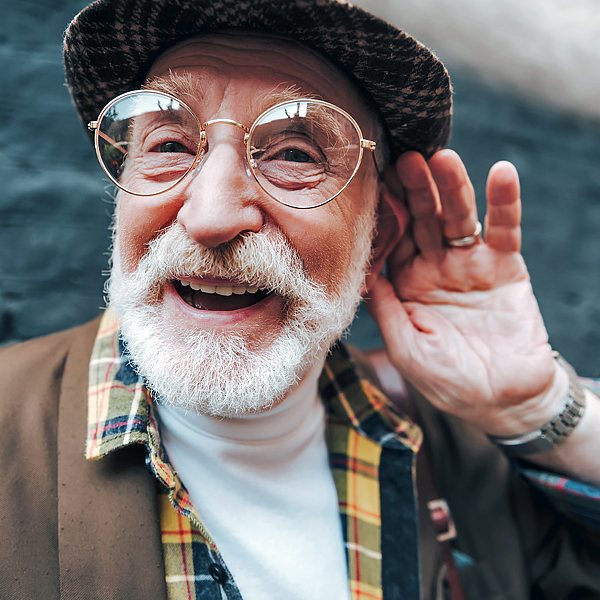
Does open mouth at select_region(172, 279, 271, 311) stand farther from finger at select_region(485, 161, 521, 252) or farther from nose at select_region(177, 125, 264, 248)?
finger at select_region(485, 161, 521, 252)

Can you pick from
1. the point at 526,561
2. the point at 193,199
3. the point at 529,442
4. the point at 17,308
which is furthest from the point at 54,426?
the point at 526,561

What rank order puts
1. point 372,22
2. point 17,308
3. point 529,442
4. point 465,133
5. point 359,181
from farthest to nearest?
point 465,133
point 17,308
point 529,442
point 359,181
point 372,22

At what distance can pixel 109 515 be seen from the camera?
3.35 feet

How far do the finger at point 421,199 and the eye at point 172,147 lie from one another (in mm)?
756

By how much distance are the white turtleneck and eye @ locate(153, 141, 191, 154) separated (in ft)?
2.49

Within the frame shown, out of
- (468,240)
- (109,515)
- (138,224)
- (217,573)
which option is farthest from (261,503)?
(468,240)

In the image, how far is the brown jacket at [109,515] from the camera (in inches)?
37.9

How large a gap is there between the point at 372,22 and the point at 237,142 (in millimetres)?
464

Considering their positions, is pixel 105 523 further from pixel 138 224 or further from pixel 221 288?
pixel 138 224

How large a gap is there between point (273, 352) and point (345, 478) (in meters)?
0.60

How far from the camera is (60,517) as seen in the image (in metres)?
1.00

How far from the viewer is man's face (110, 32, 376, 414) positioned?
1.09m

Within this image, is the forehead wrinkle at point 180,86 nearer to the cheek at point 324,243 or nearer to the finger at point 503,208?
the cheek at point 324,243

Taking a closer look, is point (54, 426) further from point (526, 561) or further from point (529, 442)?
point (526, 561)
